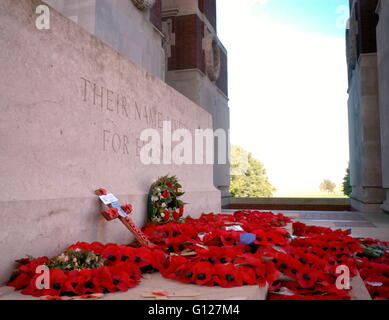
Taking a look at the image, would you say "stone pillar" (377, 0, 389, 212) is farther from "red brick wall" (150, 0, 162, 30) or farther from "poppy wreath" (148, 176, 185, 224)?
"poppy wreath" (148, 176, 185, 224)

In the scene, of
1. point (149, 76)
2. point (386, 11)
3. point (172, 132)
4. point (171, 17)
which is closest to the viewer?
point (149, 76)

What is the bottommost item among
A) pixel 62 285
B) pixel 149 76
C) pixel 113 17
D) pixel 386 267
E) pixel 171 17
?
pixel 386 267

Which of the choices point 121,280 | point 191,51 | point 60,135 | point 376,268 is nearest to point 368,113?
point 191,51

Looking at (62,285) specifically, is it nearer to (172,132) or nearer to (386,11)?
(172,132)

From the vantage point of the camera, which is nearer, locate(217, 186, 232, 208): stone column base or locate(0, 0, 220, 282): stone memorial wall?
locate(0, 0, 220, 282): stone memorial wall

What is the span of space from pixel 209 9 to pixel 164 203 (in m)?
13.4

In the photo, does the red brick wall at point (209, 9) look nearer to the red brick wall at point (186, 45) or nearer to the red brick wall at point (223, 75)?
the red brick wall at point (186, 45)

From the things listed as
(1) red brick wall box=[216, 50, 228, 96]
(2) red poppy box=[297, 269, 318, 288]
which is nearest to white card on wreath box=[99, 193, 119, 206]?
(2) red poppy box=[297, 269, 318, 288]

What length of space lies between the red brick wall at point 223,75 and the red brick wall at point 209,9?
1.56 meters

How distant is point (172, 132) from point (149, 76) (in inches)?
47.7

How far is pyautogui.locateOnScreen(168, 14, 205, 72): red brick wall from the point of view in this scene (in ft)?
48.5

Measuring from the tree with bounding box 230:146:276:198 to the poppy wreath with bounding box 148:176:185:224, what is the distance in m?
38.8

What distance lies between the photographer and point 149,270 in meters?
3.36
